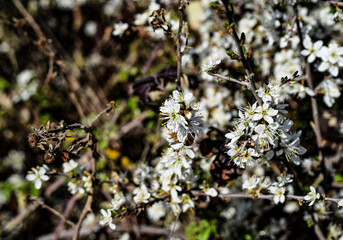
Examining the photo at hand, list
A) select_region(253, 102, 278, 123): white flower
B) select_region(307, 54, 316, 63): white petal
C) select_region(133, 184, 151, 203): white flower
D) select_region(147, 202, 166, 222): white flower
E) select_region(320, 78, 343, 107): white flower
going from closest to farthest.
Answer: select_region(253, 102, 278, 123): white flower → select_region(133, 184, 151, 203): white flower → select_region(307, 54, 316, 63): white petal → select_region(320, 78, 343, 107): white flower → select_region(147, 202, 166, 222): white flower

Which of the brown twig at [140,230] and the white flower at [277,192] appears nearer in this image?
the white flower at [277,192]

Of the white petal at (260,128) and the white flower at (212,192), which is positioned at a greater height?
the white petal at (260,128)

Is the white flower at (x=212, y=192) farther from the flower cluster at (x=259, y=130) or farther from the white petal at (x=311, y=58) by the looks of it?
the white petal at (x=311, y=58)

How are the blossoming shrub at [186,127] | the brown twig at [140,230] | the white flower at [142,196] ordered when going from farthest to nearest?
the brown twig at [140,230] < the white flower at [142,196] < the blossoming shrub at [186,127]

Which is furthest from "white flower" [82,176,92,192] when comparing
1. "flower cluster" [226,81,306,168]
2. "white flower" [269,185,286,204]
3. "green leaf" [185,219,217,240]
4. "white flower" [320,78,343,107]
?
"white flower" [320,78,343,107]

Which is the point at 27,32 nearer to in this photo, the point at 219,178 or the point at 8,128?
the point at 8,128

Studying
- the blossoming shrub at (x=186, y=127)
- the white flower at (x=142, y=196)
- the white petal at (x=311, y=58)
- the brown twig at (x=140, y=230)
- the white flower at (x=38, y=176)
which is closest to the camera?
the blossoming shrub at (x=186, y=127)

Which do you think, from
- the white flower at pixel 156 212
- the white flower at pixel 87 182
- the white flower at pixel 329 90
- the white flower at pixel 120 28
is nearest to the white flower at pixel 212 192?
the white flower at pixel 87 182

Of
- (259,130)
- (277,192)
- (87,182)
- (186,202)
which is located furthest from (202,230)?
(259,130)

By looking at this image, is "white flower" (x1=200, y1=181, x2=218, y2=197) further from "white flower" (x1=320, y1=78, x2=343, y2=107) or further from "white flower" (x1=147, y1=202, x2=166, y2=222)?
"white flower" (x1=320, y1=78, x2=343, y2=107)

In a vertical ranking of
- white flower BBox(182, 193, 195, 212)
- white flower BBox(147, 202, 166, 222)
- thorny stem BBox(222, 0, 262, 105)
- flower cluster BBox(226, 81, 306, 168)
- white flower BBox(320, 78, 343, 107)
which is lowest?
white flower BBox(147, 202, 166, 222)

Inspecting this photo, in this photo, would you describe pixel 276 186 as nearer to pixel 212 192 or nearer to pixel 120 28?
pixel 212 192

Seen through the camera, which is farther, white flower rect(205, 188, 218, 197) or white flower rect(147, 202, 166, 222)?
white flower rect(147, 202, 166, 222)
